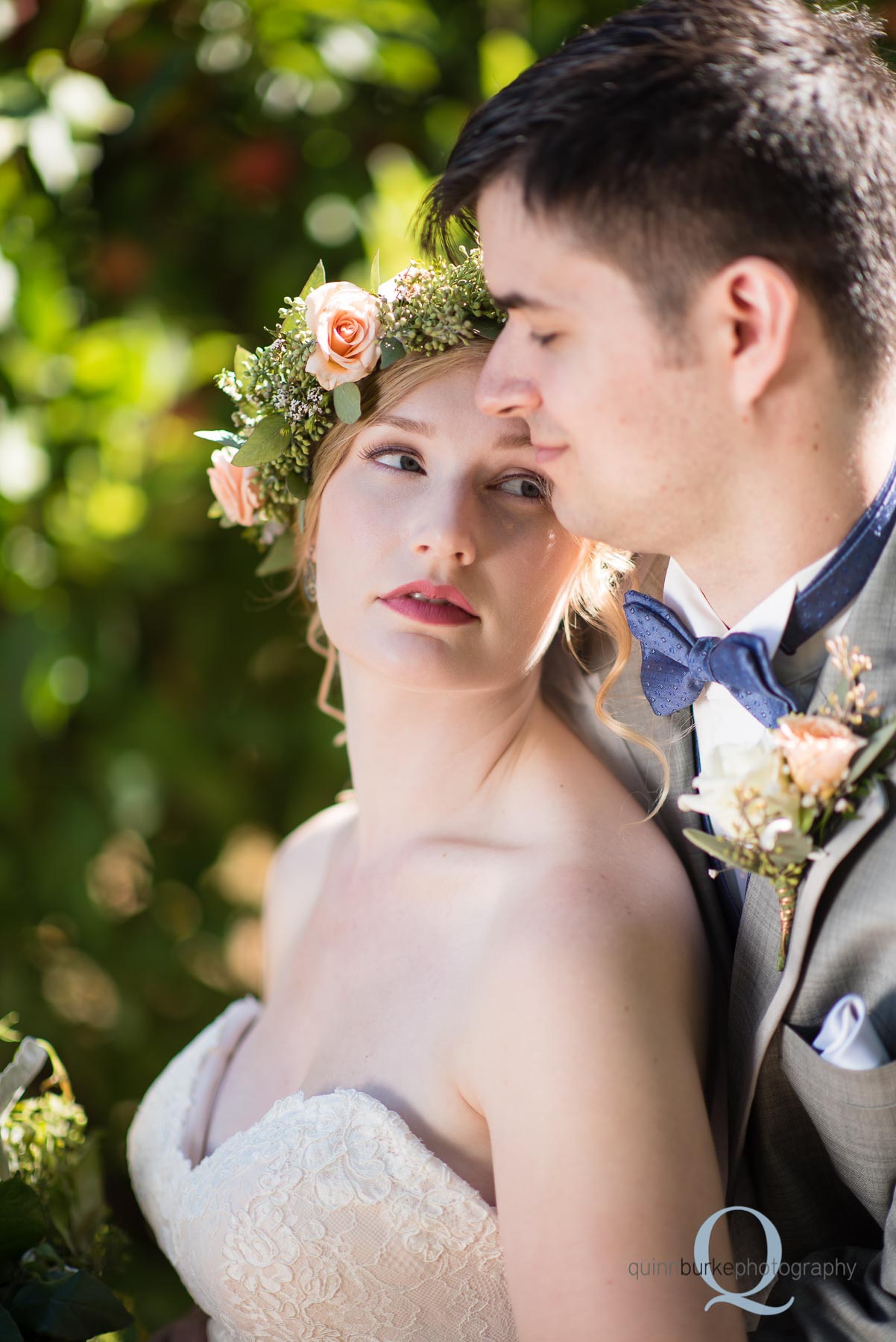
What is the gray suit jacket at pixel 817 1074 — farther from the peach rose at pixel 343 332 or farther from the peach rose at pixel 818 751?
the peach rose at pixel 343 332

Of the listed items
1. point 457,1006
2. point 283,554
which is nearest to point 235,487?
point 283,554

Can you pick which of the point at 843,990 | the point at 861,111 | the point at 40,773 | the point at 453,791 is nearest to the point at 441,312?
the point at 861,111

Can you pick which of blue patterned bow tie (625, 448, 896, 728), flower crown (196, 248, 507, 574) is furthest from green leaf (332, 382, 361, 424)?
blue patterned bow tie (625, 448, 896, 728)

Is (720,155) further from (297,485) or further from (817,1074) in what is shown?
(817,1074)

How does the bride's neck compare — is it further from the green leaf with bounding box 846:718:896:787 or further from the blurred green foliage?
the blurred green foliage

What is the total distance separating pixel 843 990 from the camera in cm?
149

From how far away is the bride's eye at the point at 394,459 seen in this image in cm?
187

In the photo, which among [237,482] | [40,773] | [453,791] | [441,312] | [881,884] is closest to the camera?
[881,884]

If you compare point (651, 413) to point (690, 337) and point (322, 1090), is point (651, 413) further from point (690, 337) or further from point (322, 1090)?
point (322, 1090)

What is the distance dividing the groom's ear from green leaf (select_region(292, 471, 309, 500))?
870mm

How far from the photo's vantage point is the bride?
4.82ft

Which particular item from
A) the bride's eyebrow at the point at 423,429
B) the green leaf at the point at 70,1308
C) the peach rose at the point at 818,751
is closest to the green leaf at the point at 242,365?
the bride's eyebrow at the point at 423,429

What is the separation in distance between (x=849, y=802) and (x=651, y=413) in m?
0.52

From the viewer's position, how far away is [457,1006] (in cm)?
171
